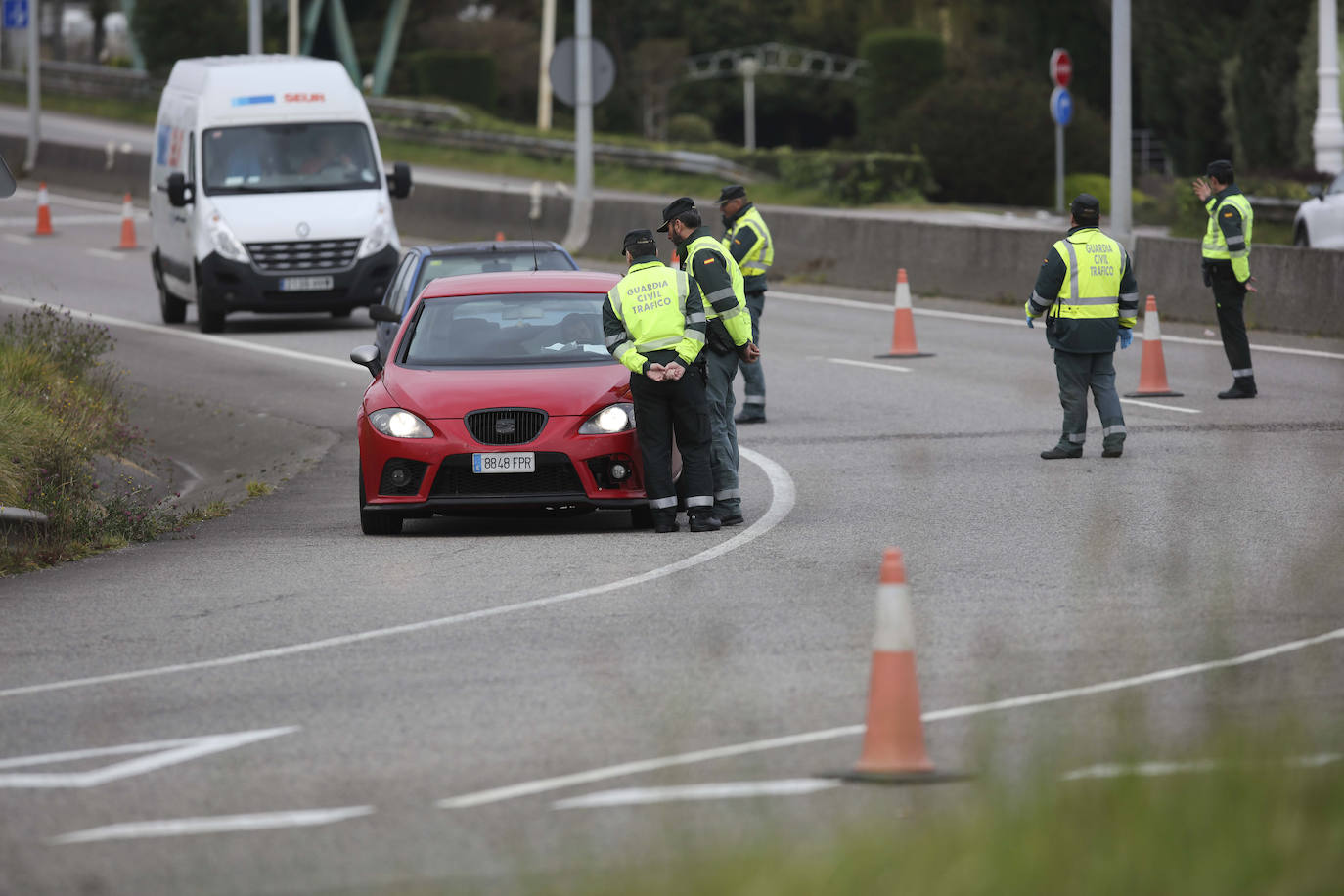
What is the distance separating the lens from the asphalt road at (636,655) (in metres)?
6.28

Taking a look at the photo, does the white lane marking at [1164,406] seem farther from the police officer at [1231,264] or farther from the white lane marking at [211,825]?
the white lane marking at [211,825]

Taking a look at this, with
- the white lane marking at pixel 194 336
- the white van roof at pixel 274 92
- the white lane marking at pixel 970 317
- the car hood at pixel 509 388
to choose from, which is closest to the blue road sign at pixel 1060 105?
the white lane marking at pixel 970 317

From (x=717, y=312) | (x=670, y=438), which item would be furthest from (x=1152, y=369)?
(x=670, y=438)

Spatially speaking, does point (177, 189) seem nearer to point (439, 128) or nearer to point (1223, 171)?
point (1223, 171)

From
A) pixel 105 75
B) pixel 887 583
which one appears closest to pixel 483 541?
pixel 887 583

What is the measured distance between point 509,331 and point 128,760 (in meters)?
6.48

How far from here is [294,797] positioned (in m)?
6.73

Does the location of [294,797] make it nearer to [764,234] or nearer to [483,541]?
[483,541]

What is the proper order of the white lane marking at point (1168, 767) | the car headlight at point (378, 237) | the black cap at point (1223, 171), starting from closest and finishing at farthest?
the white lane marking at point (1168, 767) < the black cap at point (1223, 171) < the car headlight at point (378, 237)

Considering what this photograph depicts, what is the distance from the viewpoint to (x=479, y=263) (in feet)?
55.8

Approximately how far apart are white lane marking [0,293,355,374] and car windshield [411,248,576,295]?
214 inches

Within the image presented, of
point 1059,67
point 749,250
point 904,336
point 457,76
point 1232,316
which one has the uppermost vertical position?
point 457,76

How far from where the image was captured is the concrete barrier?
906 inches

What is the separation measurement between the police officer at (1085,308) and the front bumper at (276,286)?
11682 millimetres
